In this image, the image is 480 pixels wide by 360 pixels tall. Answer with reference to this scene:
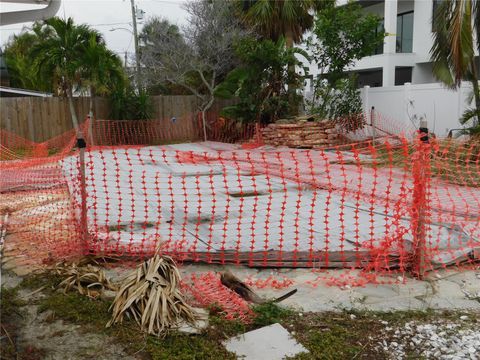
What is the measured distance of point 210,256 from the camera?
14.6 feet

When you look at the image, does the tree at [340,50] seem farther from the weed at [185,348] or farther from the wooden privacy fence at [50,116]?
the weed at [185,348]

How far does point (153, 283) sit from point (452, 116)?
12.9m

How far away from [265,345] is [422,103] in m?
13.6

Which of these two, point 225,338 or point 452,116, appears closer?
point 225,338

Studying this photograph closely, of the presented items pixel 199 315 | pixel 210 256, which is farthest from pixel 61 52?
pixel 199 315

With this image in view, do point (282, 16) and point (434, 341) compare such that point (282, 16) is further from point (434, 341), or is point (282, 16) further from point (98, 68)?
point (434, 341)

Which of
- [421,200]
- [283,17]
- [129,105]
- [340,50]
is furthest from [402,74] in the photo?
[421,200]

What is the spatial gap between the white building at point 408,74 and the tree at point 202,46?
484cm

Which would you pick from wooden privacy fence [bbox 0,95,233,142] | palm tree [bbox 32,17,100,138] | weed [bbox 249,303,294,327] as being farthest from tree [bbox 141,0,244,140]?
weed [bbox 249,303,294,327]

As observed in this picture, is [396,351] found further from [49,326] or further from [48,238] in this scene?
[48,238]

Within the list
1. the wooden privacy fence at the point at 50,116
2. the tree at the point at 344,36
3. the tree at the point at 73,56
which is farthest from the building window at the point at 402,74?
the tree at the point at 73,56

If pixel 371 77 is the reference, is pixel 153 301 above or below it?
below

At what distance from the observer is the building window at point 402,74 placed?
2283 centimetres

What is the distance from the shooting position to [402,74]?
2319 centimetres
